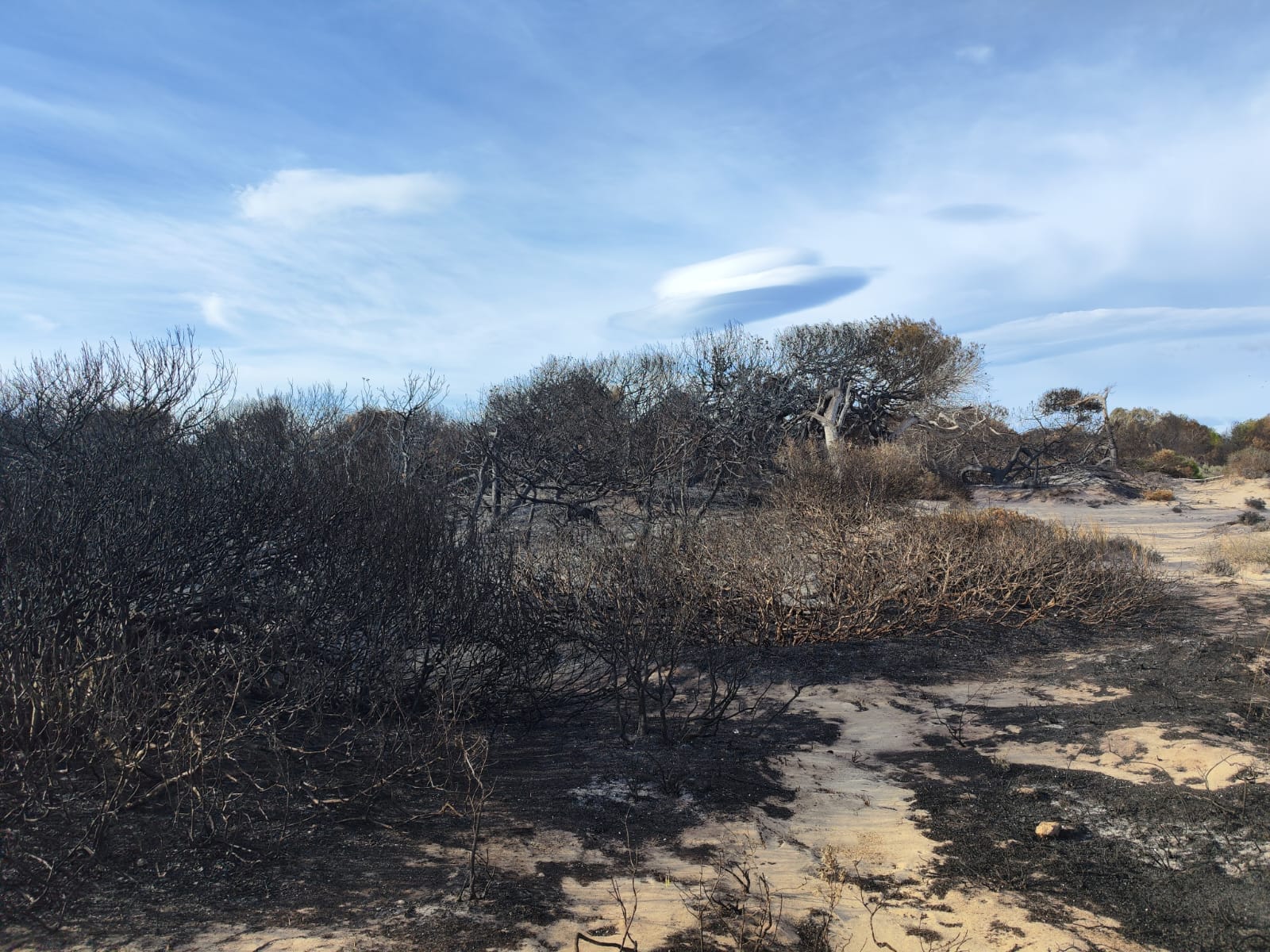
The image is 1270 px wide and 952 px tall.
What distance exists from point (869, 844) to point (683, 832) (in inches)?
46.0

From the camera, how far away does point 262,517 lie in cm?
693

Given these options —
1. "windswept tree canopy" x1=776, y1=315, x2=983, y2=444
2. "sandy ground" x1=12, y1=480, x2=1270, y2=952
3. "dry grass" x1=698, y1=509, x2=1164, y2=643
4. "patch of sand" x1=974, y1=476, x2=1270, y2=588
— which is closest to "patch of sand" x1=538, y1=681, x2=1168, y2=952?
"sandy ground" x1=12, y1=480, x2=1270, y2=952

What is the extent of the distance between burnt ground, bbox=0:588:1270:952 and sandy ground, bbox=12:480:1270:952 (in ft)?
0.26

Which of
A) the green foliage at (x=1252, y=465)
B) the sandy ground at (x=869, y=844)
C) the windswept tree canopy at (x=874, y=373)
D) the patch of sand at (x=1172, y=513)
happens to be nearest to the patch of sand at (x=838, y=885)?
the sandy ground at (x=869, y=844)

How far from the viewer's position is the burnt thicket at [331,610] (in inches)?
176

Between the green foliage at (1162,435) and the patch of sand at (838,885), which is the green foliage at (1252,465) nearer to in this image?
the green foliage at (1162,435)

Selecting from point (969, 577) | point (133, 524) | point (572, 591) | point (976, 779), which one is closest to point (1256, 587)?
point (969, 577)

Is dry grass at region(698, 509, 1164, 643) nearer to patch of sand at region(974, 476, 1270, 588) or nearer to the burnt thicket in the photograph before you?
the burnt thicket

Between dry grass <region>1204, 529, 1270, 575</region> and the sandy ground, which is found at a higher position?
dry grass <region>1204, 529, 1270, 575</region>

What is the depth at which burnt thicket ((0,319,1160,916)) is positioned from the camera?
176 inches

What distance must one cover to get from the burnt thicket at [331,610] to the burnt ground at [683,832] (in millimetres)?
244

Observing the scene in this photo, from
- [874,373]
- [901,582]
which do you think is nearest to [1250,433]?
[874,373]

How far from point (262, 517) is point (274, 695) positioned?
183 cm

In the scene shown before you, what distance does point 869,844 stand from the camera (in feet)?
17.2
